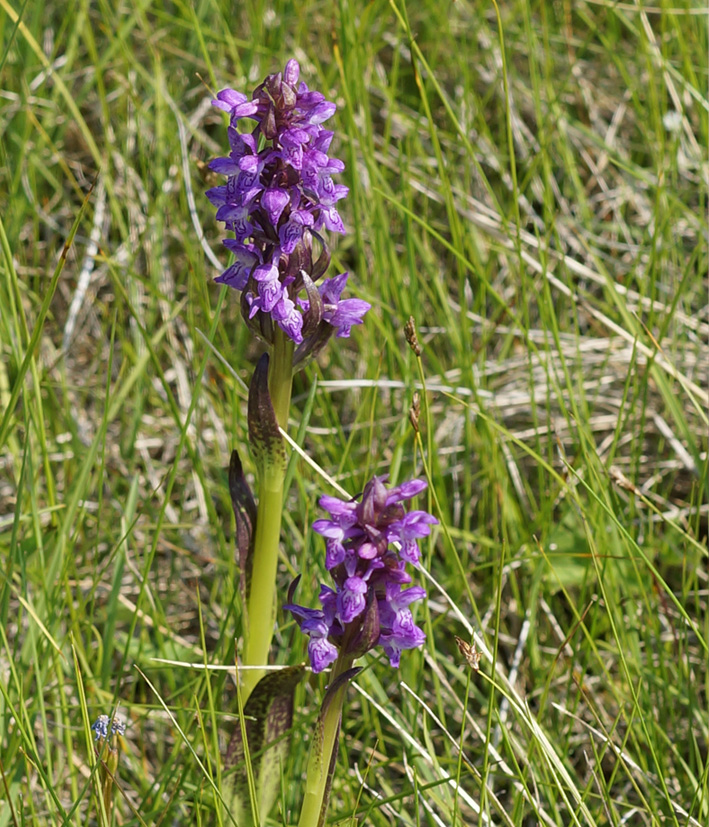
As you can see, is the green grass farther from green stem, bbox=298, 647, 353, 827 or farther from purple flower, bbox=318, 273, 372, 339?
purple flower, bbox=318, 273, 372, 339

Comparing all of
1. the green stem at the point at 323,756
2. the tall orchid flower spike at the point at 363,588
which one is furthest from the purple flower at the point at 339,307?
the green stem at the point at 323,756

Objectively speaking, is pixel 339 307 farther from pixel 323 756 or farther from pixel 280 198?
pixel 323 756

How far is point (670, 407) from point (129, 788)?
164 cm

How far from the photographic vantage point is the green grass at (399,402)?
1841 millimetres

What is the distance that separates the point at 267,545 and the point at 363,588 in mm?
382

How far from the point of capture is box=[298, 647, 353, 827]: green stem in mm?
1344

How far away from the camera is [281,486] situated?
1552 mm

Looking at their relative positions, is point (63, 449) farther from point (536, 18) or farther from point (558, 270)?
point (536, 18)

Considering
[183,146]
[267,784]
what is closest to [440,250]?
[183,146]

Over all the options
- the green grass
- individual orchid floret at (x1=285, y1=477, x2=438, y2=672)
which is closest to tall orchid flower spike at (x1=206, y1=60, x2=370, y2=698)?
the green grass

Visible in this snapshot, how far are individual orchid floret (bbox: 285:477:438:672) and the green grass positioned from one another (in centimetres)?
31

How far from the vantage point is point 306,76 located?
126 inches

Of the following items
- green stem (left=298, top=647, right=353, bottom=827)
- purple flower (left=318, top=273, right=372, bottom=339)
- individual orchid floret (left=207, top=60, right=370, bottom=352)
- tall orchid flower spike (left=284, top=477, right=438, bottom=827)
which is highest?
individual orchid floret (left=207, top=60, right=370, bottom=352)

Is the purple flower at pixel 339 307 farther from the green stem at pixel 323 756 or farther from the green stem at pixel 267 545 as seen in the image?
the green stem at pixel 323 756
